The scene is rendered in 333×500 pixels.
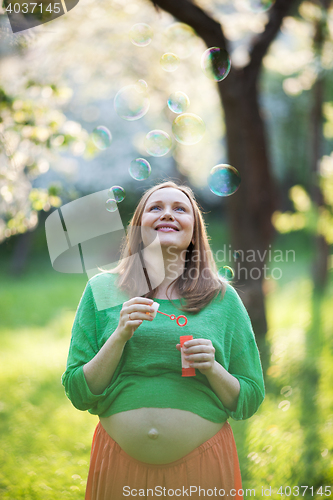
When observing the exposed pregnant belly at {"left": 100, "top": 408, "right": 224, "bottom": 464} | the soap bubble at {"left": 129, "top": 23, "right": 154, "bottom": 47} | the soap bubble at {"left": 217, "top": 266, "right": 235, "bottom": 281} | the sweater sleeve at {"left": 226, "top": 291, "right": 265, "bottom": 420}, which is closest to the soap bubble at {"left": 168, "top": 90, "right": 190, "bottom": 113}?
the soap bubble at {"left": 129, "top": 23, "right": 154, "bottom": 47}

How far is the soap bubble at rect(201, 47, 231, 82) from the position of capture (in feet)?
9.63

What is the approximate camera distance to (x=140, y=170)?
267cm

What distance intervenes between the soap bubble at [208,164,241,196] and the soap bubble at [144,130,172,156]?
0.38 m

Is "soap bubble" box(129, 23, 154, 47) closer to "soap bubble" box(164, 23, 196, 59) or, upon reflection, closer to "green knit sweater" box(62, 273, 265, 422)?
"soap bubble" box(164, 23, 196, 59)

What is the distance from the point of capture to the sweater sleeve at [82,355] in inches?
58.5

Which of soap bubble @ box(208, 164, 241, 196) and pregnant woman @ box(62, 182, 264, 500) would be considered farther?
soap bubble @ box(208, 164, 241, 196)

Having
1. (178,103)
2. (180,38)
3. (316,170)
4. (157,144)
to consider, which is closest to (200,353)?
(157,144)

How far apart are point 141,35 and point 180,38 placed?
36.5 inches

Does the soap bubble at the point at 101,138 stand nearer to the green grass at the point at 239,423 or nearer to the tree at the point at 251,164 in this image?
the tree at the point at 251,164

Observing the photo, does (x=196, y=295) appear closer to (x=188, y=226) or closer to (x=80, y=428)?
(x=188, y=226)

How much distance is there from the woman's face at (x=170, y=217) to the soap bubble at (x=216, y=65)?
162 centimetres

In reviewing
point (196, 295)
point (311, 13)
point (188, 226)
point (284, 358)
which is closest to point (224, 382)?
point (196, 295)

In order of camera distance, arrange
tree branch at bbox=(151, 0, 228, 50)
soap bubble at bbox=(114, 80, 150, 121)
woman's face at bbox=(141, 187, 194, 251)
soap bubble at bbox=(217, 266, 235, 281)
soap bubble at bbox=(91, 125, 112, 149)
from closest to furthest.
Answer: woman's face at bbox=(141, 187, 194, 251) < soap bubble at bbox=(217, 266, 235, 281) < soap bubble at bbox=(114, 80, 150, 121) < soap bubble at bbox=(91, 125, 112, 149) < tree branch at bbox=(151, 0, 228, 50)

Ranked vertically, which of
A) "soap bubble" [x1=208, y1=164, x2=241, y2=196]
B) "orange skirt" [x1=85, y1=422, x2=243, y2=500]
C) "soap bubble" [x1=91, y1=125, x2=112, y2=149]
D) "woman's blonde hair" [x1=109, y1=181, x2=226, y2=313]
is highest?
"woman's blonde hair" [x1=109, y1=181, x2=226, y2=313]
